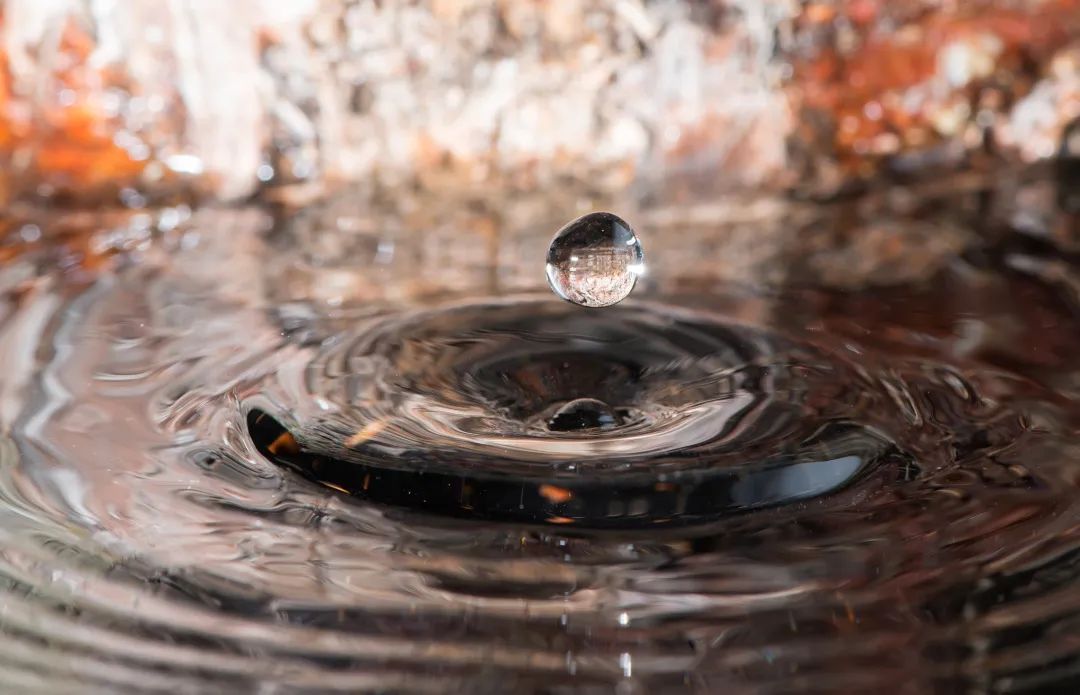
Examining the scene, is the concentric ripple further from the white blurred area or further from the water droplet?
the white blurred area

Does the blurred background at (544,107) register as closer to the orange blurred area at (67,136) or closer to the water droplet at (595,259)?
the orange blurred area at (67,136)

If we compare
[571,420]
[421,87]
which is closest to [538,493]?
[571,420]

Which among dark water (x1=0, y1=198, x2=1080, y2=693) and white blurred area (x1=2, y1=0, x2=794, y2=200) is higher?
white blurred area (x1=2, y1=0, x2=794, y2=200)

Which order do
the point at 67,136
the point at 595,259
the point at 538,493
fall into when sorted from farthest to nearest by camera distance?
1. the point at 67,136
2. the point at 595,259
3. the point at 538,493

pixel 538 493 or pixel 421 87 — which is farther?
pixel 421 87

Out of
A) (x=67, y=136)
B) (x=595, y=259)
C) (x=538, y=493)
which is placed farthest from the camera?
(x=67, y=136)

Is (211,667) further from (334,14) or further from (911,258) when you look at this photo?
(334,14)

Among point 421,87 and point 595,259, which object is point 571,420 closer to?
point 595,259

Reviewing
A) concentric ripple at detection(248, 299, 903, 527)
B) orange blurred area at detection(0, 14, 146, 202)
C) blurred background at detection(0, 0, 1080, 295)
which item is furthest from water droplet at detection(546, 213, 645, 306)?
orange blurred area at detection(0, 14, 146, 202)
